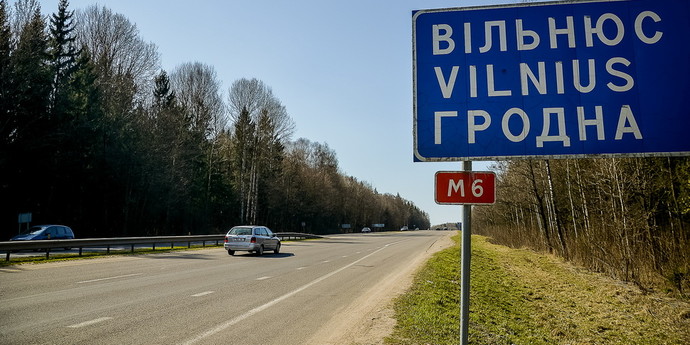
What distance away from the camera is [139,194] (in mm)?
42219

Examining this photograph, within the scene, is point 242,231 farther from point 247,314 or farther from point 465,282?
point 465,282

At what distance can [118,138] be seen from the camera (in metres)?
38.5

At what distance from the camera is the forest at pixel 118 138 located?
3023 centimetres

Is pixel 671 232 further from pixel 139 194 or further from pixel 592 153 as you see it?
pixel 139 194

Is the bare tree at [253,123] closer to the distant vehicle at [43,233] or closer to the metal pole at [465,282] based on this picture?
the distant vehicle at [43,233]

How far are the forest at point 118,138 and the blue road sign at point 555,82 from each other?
32818 millimetres

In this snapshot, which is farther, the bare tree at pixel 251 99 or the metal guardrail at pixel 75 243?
the bare tree at pixel 251 99

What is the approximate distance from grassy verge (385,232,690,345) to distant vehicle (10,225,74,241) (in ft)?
68.7

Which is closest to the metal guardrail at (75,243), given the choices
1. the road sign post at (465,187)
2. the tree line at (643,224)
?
the road sign post at (465,187)

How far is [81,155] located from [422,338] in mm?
37162

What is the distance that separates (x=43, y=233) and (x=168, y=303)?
19764 millimetres

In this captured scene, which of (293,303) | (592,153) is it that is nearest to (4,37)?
(293,303)

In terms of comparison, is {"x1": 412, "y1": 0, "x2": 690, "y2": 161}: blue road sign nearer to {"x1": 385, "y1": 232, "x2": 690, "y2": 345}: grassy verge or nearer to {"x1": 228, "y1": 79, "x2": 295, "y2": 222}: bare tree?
{"x1": 385, "y1": 232, "x2": 690, "y2": 345}: grassy verge

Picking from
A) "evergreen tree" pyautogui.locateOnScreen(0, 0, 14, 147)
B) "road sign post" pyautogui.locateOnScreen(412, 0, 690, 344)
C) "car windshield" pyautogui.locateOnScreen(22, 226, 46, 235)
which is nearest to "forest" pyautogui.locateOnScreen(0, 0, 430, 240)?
"evergreen tree" pyautogui.locateOnScreen(0, 0, 14, 147)
